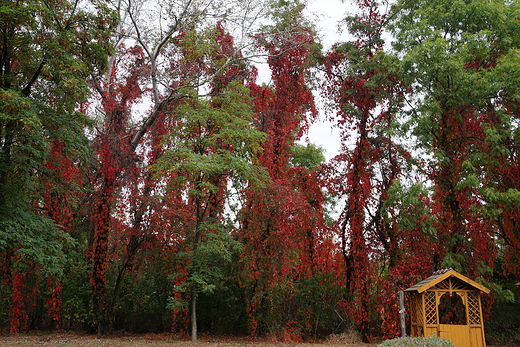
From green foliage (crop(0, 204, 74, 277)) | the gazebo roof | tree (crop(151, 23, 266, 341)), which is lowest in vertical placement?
the gazebo roof

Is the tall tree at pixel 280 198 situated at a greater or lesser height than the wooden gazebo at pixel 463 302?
greater

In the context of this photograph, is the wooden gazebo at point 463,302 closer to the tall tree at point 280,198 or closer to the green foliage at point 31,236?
the tall tree at point 280,198

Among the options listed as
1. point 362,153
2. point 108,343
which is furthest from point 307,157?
point 108,343

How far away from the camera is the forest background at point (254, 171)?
1011 centimetres

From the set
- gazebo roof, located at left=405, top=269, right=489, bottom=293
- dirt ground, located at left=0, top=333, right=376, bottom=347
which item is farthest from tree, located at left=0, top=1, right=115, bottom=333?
gazebo roof, located at left=405, top=269, right=489, bottom=293

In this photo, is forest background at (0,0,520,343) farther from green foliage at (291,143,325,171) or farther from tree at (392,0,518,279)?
green foliage at (291,143,325,171)

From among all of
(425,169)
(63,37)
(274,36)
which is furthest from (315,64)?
(63,37)

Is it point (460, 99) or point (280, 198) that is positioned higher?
point (460, 99)

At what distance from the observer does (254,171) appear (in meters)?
12.3

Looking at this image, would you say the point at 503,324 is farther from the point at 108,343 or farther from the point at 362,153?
the point at 108,343

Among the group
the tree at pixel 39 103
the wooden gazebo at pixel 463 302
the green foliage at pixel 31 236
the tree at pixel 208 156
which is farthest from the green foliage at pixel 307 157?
the green foliage at pixel 31 236

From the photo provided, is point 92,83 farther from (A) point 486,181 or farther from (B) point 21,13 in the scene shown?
(A) point 486,181

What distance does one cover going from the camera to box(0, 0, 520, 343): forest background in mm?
10109

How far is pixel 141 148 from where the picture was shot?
1619cm
